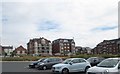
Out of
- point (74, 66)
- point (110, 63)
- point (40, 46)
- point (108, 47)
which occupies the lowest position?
point (74, 66)

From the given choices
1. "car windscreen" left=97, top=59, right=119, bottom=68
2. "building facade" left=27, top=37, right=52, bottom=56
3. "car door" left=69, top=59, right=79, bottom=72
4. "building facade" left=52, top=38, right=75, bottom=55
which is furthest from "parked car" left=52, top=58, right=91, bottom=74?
"building facade" left=52, top=38, right=75, bottom=55

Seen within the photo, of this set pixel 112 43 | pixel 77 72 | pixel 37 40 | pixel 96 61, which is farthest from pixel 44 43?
pixel 77 72

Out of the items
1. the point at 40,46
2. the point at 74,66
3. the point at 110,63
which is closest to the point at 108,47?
the point at 40,46

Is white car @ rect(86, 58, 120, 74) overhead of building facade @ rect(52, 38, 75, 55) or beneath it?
beneath

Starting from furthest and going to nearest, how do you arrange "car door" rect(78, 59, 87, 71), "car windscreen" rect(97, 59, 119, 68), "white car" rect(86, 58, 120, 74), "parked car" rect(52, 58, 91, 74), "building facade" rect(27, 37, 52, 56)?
"building facade" rect(27, 37, 52, 56)
"car door" rect(78, 59, 87, 71)
"parked car" rect(52, 58, 91, 74)
"car windscreen" rect(97, 59, 119, 68)
"white car" rect(86, 58, 120, 74)

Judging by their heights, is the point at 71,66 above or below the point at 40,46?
below

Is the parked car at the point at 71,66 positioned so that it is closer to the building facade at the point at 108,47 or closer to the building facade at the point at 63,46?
the building facade at the point at 108,47

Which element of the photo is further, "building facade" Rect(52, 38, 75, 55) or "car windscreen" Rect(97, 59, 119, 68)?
"building facade" Rect(52, 38, 75, 55)

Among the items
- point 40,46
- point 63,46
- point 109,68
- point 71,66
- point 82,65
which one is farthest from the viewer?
point 63,46

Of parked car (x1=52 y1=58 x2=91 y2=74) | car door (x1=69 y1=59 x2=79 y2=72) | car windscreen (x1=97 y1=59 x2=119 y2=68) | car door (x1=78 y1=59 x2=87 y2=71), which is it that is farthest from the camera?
car door (x1=78 y1=59 x2=87 y2=71)

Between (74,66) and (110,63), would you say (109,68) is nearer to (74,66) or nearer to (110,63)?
(110,63)

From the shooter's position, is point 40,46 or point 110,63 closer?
point 110,63

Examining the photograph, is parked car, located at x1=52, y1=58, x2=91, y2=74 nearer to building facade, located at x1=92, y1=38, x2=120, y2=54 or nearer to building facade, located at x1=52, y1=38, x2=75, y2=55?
building facade, located at x1=92, y1=38, x2=120, y2=54

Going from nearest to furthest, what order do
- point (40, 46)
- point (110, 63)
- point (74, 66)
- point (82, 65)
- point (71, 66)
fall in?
point (110, 63) < point (71, 66) < point (74, 66) < point (82, 65) < point (40, 46)
